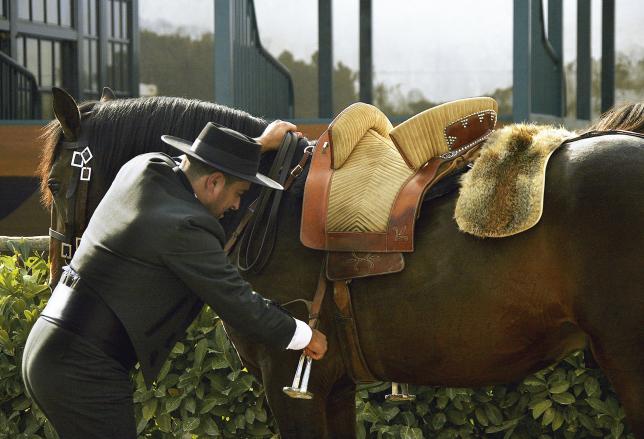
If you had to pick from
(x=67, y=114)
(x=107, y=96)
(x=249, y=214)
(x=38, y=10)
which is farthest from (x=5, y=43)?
(x=249, y=214)

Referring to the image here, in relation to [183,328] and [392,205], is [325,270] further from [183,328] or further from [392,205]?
[183,328]

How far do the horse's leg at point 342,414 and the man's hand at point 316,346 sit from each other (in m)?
0.51

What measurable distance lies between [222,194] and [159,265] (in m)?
0.29

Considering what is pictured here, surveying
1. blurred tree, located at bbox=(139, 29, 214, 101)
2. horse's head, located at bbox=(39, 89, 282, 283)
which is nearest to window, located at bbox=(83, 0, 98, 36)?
blurred tree, located at bbox=(139, 29, 214, 101)

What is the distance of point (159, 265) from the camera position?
278cm

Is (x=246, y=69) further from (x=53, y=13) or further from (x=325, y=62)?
(x=53, y=13)

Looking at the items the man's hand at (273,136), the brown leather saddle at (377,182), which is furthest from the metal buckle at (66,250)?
the brown leather saddle at (377,182)

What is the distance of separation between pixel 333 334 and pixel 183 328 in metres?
0.56

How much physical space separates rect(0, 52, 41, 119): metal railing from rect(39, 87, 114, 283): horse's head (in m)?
5.23

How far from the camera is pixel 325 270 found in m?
3.20

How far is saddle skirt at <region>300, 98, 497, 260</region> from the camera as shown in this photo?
3.14 m

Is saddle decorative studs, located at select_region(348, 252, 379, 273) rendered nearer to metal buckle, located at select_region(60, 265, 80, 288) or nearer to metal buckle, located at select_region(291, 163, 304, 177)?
metal buckle, located at select_region(291, 163, 304, 177)

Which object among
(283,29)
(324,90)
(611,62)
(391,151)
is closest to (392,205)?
(391,151)

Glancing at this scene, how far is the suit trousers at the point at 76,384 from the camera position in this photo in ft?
9.09
